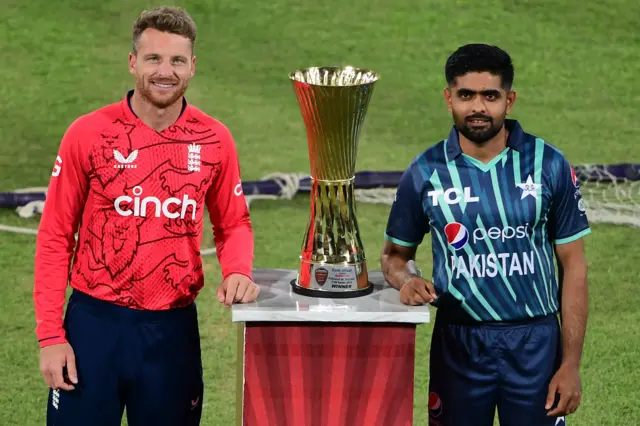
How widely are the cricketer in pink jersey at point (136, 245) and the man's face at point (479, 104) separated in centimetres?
63

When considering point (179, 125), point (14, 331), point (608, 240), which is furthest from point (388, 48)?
point (179, 125)

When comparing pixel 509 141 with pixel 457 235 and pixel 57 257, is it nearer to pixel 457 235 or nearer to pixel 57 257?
pixel 457 235

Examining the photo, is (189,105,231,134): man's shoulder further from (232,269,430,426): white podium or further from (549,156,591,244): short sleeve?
(549,156,591,244): short sleeve

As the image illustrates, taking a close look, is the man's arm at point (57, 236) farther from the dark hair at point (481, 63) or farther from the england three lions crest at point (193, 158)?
the dark hair at point (481, 63)

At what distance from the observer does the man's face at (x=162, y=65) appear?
3238 millimetres

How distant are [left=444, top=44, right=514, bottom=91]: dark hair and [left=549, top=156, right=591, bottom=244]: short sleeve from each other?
0.26 m

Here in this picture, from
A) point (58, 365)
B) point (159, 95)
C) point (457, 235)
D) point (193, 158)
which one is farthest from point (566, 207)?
point (58, 365)

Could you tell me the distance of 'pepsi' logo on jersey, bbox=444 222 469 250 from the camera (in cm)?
329

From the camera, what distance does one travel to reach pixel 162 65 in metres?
3.23

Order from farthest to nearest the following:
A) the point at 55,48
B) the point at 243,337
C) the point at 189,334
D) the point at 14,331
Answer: the point at 55,48
the point at 14,331
the point at 189,334
the point at 243,337

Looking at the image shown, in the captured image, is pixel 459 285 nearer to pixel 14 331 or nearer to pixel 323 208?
pixel 323 208

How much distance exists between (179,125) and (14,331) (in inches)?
102

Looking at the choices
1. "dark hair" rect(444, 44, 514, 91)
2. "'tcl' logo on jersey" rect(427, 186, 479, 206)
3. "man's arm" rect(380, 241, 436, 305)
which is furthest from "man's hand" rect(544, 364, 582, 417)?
"dark hair" rect(444, 44, 514, 91)

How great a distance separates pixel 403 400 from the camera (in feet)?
10.6
